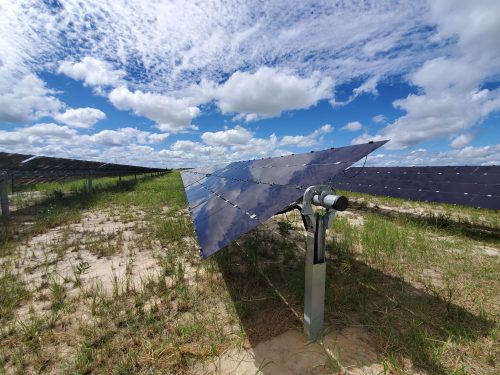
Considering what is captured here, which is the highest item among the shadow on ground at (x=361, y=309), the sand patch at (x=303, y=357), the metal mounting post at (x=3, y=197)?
the metal mounting post at (x=3, y=197)

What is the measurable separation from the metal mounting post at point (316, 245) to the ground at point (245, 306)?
11.0 inches

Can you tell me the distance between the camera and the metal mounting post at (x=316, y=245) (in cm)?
283

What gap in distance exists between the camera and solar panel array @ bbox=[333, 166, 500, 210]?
374 inches

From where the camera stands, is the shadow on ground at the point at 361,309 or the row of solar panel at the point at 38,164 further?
the row of solar panel at the point at 38,164

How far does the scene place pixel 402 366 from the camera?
9.25ft

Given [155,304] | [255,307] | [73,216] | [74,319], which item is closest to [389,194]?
[255,307]

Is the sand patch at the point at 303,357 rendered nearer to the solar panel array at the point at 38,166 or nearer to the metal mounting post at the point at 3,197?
the metal mounting post at the point at 3,197

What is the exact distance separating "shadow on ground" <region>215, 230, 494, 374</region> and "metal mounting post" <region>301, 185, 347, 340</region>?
40 centimetres

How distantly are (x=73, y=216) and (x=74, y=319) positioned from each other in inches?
325

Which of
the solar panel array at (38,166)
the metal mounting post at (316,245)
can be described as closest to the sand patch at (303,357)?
the metal mounting post at (316,245)

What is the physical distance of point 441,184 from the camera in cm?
1152

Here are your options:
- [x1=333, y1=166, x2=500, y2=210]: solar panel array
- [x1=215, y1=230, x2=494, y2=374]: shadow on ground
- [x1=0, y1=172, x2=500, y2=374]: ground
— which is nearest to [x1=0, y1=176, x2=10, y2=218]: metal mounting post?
[x1=0, y1=172, x2=500, y2=374]: ground

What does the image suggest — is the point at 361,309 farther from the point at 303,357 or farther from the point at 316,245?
the point at 316,245

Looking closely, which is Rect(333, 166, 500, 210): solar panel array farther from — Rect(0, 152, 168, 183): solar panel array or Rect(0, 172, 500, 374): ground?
Rect(0, 152, 168, 183): solar panel array
